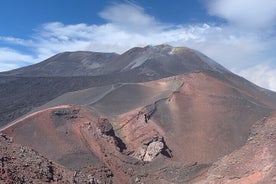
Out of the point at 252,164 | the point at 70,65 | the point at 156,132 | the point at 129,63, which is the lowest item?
the point at 252,164

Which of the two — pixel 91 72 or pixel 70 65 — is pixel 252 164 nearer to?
pixel 91 72

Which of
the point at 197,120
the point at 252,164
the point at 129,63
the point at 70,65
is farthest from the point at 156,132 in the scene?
the point at 70,65

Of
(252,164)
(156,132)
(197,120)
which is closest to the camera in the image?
(252,164)

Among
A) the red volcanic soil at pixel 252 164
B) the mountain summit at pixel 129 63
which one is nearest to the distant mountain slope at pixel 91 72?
Answer: the mountain summit at pixel 129 63

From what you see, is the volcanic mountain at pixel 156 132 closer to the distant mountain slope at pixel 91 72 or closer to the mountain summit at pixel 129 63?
the distant mountain slope at pixel 91 72

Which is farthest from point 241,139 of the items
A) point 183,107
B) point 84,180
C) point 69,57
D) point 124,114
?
point 69,57

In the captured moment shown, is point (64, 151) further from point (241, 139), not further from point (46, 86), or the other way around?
point (46, 86)

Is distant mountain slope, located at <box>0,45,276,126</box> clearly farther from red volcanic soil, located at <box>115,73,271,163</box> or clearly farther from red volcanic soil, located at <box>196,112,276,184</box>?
red volcanic soil, located at <box>196,112,276,184</box>

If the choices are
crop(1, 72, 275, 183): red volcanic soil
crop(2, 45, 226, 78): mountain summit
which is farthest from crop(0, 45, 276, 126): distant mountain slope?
crop(1, 72, 275, 183): red volcanic soil
